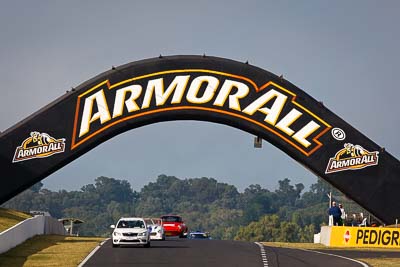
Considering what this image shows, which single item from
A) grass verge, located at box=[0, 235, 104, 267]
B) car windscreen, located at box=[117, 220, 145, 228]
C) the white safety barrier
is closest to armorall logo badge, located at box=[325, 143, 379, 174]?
grass verge, located at box=[0, 235, 104, 267]

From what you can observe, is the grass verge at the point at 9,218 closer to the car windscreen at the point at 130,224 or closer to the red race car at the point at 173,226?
the car windscreen at the point at 130,224

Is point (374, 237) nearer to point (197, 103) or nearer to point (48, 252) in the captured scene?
point (197, 103)

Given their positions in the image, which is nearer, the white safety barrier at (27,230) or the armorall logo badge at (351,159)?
the white safety barrier at (27,230)

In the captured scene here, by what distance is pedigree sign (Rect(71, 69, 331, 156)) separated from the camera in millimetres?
59594

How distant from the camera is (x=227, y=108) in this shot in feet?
196

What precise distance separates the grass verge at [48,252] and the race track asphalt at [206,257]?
2.42 ft

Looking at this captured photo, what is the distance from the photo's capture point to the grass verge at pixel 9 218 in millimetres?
51931

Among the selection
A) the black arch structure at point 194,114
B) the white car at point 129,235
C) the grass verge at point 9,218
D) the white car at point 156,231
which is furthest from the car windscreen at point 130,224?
the black arch structure at point 194,114

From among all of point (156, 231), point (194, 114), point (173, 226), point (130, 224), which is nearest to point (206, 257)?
point (130, 224)

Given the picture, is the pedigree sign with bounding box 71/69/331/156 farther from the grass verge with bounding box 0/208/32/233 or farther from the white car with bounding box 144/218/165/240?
the white car with bounding box 144/218/165/240

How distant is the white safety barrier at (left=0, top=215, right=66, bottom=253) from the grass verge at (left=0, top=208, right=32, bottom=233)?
48.4 inches

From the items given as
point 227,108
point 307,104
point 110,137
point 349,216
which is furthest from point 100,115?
point 349,216

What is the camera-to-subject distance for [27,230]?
4797 centimetres

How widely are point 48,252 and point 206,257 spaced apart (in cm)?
671
